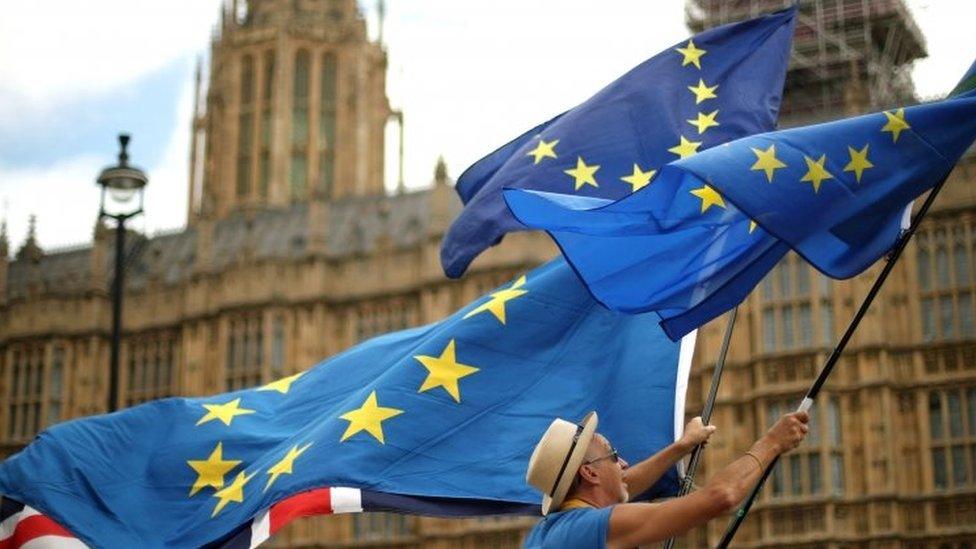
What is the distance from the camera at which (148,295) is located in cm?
Answer: 4444

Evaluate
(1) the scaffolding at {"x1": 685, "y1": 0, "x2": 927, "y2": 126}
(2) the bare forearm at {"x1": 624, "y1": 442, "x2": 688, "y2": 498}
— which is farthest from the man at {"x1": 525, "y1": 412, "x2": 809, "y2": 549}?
(1) the scaffolding at {"x1": 685, "y1": 0, "x2": 927, "y2": 126}

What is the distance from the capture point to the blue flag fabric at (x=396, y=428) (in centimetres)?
980

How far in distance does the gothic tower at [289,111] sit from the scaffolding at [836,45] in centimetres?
1324

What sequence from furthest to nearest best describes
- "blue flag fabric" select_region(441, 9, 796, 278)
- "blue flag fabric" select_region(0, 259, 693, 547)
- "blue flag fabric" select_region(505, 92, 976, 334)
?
"blue flag fabric" select_region(441, 9, 796, 278) → "blue flag fabric" select_region(0, 259, 693, 547) → "blue flag fabric" select_region(505, 92, 976, 334)

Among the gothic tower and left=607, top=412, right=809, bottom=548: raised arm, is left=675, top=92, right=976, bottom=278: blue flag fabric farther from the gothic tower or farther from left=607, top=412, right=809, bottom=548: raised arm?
the gothic tower

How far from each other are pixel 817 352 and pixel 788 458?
2.37 m

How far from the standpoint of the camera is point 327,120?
5284cm

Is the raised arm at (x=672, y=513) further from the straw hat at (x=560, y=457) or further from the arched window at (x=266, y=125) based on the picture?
the arched window at (x=266, y=125)

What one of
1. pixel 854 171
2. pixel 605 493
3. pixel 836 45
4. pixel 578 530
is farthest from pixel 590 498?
pixel 836 45

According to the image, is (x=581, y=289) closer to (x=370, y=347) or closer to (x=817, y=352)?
(x=370, y=347)

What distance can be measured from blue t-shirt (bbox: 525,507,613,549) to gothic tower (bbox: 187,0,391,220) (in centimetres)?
4505

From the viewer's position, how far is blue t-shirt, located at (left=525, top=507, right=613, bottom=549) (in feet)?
19.1

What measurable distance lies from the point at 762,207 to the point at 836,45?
1418 inches

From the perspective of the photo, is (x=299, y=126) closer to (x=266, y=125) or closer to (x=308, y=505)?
(x=266, y=125)
